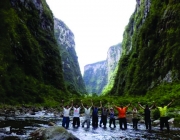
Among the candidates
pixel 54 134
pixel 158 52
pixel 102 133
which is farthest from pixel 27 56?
pixel 54 134

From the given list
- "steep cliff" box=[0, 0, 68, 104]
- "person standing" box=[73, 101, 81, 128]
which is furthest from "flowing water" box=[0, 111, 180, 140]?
"steep cliff" box=[0, 0, 68, 104]

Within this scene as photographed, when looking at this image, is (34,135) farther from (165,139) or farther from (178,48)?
(178,48)

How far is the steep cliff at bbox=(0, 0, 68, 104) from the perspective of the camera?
8406cm

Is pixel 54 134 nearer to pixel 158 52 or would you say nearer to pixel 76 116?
pixel 76 116

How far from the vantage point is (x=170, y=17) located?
86500mm

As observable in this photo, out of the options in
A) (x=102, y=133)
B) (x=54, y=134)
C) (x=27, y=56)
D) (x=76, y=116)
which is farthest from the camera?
(x=27, y=56)

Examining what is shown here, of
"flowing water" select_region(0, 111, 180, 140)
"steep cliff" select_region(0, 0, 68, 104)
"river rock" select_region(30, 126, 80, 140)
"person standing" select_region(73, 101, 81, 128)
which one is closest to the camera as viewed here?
"river rock" select_region(30, 126, 80, 140)

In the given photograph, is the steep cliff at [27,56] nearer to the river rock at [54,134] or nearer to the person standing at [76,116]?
the person standing at [76,116]

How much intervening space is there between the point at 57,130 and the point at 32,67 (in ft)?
294

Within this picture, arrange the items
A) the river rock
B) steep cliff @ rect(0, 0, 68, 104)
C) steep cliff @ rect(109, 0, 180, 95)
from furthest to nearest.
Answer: steep cliff @ rect(0, 0, 68, 104) < steep cliff @ rect(109, 0, 180, 95) < the river rock

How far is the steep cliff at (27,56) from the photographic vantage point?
84.1m

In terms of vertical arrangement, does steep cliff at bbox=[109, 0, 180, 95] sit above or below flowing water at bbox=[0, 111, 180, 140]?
above

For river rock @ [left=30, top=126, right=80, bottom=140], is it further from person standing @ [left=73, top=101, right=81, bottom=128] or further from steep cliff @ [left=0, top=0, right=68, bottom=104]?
steep cliff @ [left=0, top=0, right=68, bottom=104]

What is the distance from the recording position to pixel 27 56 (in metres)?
108
